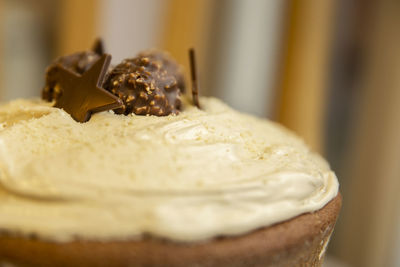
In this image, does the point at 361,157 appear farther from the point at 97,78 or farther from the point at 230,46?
the point at 97,78

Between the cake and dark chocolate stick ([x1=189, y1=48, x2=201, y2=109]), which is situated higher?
dark chocolate stick ([x1=189, y1=48, x2=201, y2=109])

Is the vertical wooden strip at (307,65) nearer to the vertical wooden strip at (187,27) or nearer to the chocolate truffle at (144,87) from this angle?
the vertical wooden strip at (187,27)

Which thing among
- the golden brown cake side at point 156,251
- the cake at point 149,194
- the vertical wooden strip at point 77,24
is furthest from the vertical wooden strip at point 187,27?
the golden brown cake side at point 156,251

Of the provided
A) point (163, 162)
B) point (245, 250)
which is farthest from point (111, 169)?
point (245, 250)

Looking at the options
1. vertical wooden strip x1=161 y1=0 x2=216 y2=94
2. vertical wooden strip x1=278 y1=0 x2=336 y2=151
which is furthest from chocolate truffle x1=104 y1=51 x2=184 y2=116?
vertical wooden strip x1=161 y1=0 x2=216 y2=94

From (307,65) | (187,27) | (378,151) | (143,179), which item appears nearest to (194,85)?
(143,179)

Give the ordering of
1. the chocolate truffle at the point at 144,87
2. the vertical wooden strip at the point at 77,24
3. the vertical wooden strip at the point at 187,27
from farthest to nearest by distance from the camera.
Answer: the vertical wooden strip at the point at 77,24 → the vertical wooden strip at the point at 187,27 → the chocolate truffle at the point at 144,87

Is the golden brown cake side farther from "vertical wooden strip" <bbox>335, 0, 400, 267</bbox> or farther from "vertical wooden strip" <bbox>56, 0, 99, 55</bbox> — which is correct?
"vertical wooden strip" <bbox>56, 0, 99, 55</bbox>

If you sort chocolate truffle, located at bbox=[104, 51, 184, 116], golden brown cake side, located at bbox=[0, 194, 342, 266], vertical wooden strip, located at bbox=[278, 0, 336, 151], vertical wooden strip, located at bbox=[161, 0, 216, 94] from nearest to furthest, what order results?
golden brown cake side, located at bbox=[0, 194, 342, 266], chocolate truffle, located at bbox=[104, 51, 184, 116], vertical wooden strip, located at bbox=[278, 0, 336, 151], vertical wooden strip, located at bbox=[161, 0, 216, 94]
